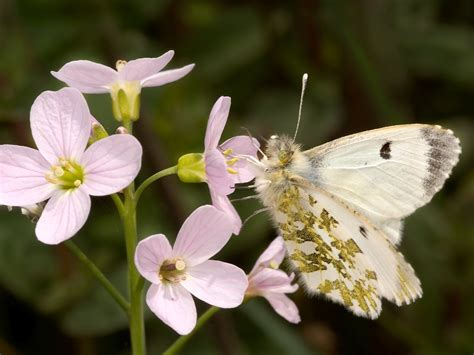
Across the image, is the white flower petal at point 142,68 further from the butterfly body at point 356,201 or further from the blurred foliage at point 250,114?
the blurred foliage at point 250,114

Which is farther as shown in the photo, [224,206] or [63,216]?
[224,206]

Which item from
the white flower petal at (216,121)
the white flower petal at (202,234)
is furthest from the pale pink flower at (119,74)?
the white flower petal at (202,234)

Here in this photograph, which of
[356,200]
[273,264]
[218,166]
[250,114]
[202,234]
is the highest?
[218,166]

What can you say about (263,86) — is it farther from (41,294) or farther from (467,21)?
(41,294)

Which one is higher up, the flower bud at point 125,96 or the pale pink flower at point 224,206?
the flower bud at point 125,96

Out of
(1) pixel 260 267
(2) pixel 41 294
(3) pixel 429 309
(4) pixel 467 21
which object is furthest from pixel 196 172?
(4) pixel 467 21

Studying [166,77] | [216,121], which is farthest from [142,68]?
[216,121]

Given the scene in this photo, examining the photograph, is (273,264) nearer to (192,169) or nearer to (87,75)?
(192,169)
